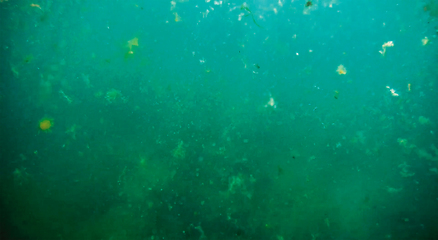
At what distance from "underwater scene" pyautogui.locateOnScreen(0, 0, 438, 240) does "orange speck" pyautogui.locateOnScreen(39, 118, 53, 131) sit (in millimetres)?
14

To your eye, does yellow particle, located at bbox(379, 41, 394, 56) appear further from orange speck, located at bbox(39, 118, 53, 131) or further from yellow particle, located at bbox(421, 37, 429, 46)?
orange speck, located at bbox(39, 118, 53, 131)

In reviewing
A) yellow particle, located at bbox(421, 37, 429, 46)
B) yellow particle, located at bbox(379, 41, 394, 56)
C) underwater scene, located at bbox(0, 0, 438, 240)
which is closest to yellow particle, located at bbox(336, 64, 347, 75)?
underwater scene, located at bbox(0, 0, 438, 240)

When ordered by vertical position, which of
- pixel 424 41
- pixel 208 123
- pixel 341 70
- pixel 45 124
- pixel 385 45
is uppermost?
pixel 424 41

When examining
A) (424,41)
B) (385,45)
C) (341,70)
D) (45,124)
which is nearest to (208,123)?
(341,70)

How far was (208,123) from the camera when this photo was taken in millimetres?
2559

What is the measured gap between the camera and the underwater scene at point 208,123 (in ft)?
8.24

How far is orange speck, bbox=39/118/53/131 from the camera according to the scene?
2.57m

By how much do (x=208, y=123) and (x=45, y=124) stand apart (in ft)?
5.73

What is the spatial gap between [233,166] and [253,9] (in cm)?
165

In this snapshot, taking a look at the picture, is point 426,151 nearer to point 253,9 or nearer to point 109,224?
point 253,9

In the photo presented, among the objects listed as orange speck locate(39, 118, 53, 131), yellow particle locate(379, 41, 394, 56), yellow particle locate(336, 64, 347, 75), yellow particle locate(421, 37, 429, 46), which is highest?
yellow particle locate(421, 37, 429, 46)

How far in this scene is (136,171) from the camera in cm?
257

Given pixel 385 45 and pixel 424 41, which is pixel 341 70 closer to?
pixel 385 45

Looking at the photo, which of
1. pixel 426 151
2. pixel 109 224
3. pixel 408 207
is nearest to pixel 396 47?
pixel 426 151
